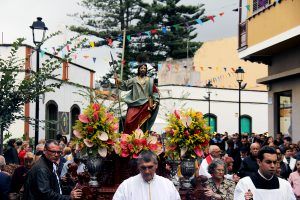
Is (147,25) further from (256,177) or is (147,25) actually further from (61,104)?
(256,177)

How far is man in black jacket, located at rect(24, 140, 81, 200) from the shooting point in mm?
7316

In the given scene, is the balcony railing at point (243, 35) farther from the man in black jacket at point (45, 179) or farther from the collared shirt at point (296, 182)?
the man in black jacket at point (45, 179)

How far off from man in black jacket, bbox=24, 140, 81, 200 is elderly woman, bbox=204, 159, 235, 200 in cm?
219

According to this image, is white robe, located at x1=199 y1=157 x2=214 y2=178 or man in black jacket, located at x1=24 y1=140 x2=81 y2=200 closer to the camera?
man in black jacket, located at x1=24 y1=140 x2=81 y2=200

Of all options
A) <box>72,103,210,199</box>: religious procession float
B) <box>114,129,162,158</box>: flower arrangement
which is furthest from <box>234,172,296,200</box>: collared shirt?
<box>114,129,162,158</box>: flower arrangement

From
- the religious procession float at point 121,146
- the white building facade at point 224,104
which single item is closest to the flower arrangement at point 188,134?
the religious procession float at point 121,146

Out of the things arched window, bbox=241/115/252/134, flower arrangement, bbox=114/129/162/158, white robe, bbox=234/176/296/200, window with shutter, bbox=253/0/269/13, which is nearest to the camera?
white robe, bbox=234/176/296/200

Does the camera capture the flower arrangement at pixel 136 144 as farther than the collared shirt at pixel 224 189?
Yes

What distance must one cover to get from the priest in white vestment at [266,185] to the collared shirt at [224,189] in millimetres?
2007

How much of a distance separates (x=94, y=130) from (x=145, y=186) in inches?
127

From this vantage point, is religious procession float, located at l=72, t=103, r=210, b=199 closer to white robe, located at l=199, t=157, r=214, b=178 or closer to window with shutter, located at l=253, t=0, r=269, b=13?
white robe, located at l=199, t=157, r=214, b=178

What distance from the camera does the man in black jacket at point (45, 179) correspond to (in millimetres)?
7316

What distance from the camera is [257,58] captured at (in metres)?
23.1

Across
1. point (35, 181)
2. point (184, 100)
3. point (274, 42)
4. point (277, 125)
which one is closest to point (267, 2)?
point (274, 42)
